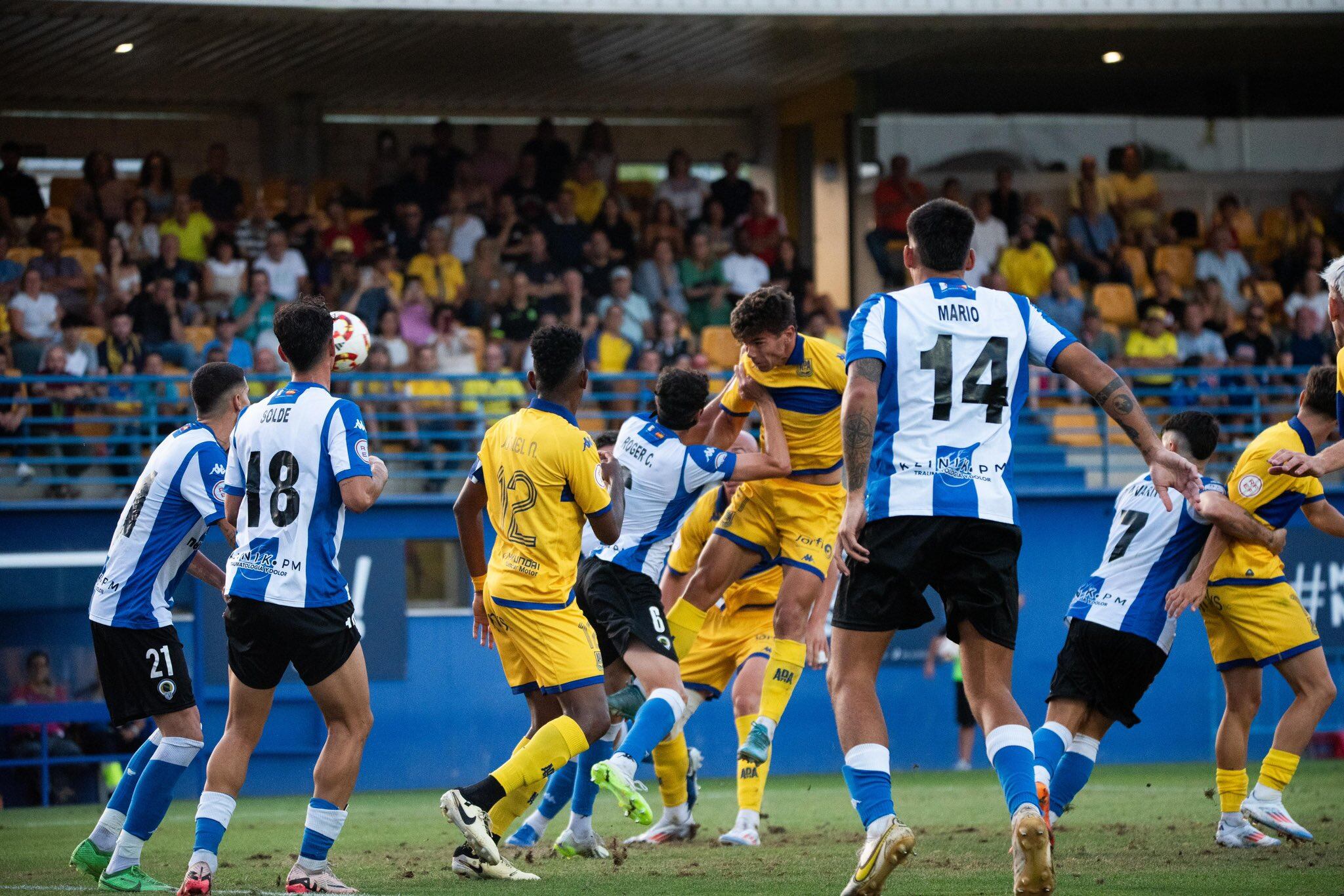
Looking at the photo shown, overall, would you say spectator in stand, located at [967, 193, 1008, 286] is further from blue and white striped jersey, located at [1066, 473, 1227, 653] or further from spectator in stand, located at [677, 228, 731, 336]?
blue and white striped jersey, located at [1066, 473, 1227, 653]

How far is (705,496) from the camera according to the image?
10.0 m

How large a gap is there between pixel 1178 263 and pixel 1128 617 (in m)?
13.7

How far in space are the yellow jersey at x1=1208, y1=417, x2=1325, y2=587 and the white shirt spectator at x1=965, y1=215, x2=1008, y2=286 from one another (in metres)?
11.3

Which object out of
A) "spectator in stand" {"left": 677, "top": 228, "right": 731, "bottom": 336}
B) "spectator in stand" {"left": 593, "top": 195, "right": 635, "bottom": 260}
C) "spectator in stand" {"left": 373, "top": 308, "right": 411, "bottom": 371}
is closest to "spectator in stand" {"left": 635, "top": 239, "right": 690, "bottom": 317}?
"spectator in stand" {"left": 677, "top": 228, "right": 731, "bottom": 336}

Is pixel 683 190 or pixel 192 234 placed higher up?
pixel 683 190

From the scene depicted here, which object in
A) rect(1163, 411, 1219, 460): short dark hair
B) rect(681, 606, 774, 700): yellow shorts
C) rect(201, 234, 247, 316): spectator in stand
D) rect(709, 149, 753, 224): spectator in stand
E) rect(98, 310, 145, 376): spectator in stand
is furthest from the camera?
rect(709, 149, 753, 224): spectator in stand

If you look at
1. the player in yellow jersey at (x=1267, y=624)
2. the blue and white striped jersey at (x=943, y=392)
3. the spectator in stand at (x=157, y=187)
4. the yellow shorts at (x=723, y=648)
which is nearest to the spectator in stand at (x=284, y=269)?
the spectator in stand at (x=157, y=187)

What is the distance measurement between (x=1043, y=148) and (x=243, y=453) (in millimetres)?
17571

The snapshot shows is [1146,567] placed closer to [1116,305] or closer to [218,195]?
[1116,305]

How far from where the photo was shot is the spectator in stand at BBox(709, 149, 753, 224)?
20.0 m

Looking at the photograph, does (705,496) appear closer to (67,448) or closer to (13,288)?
(67,448)

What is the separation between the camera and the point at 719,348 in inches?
700

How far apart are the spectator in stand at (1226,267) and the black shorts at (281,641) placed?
16157mm

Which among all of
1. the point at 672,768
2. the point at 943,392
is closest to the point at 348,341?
the point at 672,768
